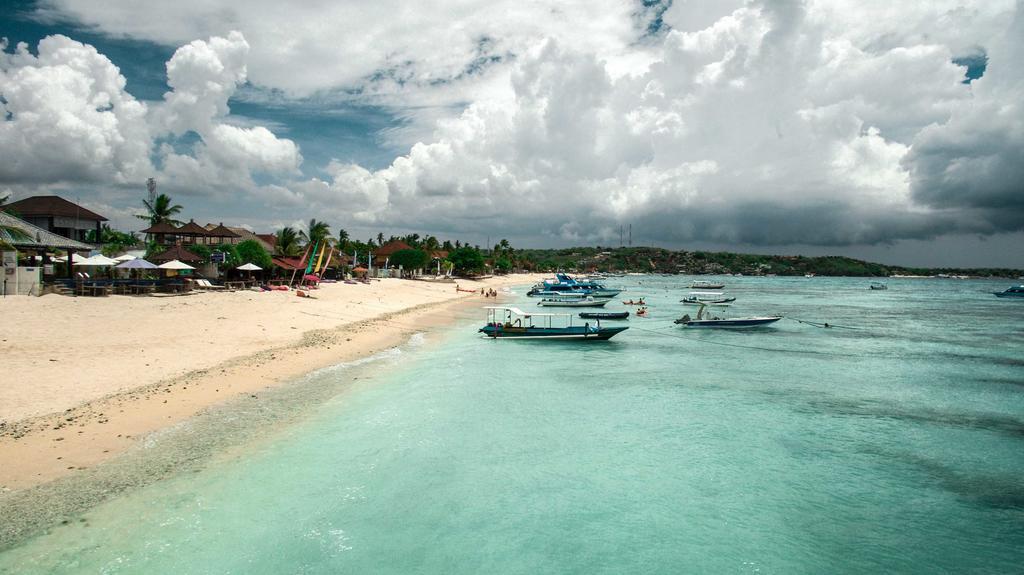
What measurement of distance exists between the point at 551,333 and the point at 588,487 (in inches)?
853

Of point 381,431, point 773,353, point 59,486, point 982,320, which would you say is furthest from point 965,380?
point 982,320

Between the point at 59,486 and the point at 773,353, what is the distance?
33.9 m

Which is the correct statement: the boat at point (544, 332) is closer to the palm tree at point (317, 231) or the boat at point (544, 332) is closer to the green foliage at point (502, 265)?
the palm tree at point (317, 231)

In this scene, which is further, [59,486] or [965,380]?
[965,380]

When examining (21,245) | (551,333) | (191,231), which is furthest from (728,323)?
(191,231)

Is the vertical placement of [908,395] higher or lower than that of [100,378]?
lower

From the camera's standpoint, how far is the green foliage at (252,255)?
49.9m

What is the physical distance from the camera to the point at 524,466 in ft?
43.6

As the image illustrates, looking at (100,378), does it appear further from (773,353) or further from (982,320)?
(982,320)

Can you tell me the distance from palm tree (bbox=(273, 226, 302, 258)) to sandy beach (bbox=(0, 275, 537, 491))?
90.6 ft

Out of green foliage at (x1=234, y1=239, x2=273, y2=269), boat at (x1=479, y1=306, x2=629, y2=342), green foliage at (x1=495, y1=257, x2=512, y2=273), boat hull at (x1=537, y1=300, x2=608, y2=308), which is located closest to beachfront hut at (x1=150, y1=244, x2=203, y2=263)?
green foliage at (x1=234, y1=239, x2=273, y2=269)

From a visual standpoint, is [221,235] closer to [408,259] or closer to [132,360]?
[408,259]

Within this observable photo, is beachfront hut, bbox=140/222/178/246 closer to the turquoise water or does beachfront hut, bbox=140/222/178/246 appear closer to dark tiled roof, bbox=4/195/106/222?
dark tiled roof, bbox=4/195/106/222

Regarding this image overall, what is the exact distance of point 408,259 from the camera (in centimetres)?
8881
